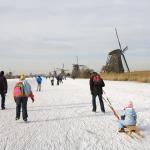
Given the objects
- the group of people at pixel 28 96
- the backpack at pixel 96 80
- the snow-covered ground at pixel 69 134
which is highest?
the backpack at pixel 96 80

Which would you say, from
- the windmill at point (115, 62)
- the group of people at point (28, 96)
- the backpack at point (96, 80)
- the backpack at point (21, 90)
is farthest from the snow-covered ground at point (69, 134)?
the windmill at point (115, 62)

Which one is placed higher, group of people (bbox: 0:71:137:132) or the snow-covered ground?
group of people (bbox: 0:71:137:132)

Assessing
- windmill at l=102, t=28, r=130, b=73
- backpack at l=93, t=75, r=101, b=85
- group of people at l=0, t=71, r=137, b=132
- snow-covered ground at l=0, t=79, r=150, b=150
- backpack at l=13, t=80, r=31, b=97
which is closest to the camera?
snow-covered ground at l=0, t=79, r=150, b=150

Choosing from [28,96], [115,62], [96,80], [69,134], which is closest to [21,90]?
[28,96]

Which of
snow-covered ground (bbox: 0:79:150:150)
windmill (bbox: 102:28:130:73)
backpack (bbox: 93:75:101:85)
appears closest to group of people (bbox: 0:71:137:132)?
backpack (bbox: 93:75:101:85)

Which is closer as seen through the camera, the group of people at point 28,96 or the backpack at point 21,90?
the group of people at point 28,96

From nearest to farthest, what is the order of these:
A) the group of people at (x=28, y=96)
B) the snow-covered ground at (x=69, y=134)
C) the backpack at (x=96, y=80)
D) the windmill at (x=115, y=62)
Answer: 1. the snow-covered ground at (x=69, y=134)
2. the group of people at (x=28, y=96)
3. the backpack at (x=96, y=80)
4. the windmill at (x=115, y=62)

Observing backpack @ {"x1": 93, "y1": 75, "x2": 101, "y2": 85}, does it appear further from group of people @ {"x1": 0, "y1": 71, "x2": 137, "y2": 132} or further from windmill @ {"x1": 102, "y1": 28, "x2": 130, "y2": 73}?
windmill @ {"x1": 102, "y1": 28, "x2": 130, "y2": 73}

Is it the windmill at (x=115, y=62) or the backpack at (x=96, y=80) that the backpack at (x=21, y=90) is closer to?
the backpack at (x=96, y=80)

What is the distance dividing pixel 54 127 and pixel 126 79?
48.0 m

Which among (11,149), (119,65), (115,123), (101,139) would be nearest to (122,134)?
(101,139)

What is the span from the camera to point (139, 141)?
28.3ft

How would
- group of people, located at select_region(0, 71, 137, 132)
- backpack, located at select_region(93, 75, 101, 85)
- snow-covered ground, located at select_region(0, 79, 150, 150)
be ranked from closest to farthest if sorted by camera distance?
snow-covered ground, located at select_region(0, 79, 150, 150), group of people, located at select_region(0, 71, 137, 132), backpack, located at select_region(93, 75, 101, 85)

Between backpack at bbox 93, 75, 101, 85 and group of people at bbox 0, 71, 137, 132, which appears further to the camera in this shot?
backpack at bbox 93, 75, 101, 85
